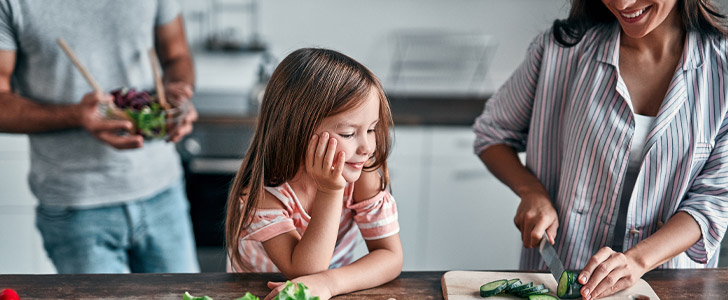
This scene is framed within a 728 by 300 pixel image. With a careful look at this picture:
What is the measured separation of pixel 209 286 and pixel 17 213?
1.86m

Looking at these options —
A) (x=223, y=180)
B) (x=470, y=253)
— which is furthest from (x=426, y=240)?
(x=223, y=180)

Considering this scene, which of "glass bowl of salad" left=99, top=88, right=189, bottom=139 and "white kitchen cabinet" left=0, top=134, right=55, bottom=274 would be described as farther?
"white kitchen cabinet" left=0, top=134, right=55, bottom=274

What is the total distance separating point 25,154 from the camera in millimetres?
2479

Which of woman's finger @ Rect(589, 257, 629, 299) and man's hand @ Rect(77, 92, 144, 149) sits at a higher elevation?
man's hand @ Rect(77, 92, 144, 149)

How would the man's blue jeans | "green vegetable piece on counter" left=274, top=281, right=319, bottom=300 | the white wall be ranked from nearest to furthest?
"green vegetable piece on counter" left=274, top=281, right=319, bottom=300
the man's blue jeans
the white wall

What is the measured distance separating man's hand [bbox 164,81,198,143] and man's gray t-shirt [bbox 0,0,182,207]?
0.10m

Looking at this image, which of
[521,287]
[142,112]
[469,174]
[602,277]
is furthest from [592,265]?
[469,174]

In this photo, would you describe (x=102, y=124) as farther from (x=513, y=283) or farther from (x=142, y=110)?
(x=513, y=283)

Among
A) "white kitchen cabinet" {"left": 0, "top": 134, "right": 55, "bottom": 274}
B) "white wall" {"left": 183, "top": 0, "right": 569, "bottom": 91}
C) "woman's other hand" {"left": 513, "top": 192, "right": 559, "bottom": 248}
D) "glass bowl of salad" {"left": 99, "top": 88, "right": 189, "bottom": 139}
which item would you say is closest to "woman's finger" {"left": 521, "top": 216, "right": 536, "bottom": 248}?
"woman's other hand" {"left": 513, "top": 192, "right": 559, "bottom": 248}

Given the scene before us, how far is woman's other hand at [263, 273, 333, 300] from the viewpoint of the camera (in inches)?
37.7

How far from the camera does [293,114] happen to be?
1.00m

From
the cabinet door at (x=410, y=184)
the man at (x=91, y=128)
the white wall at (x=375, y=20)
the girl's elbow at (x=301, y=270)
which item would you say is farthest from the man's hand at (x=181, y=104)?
the white wall at (x=375, y=20)

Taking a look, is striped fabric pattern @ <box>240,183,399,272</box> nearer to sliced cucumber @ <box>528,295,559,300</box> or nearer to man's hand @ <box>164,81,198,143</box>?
sliced cucumber @ <box>528,295,559,300</box>

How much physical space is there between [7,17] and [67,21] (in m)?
0.13
